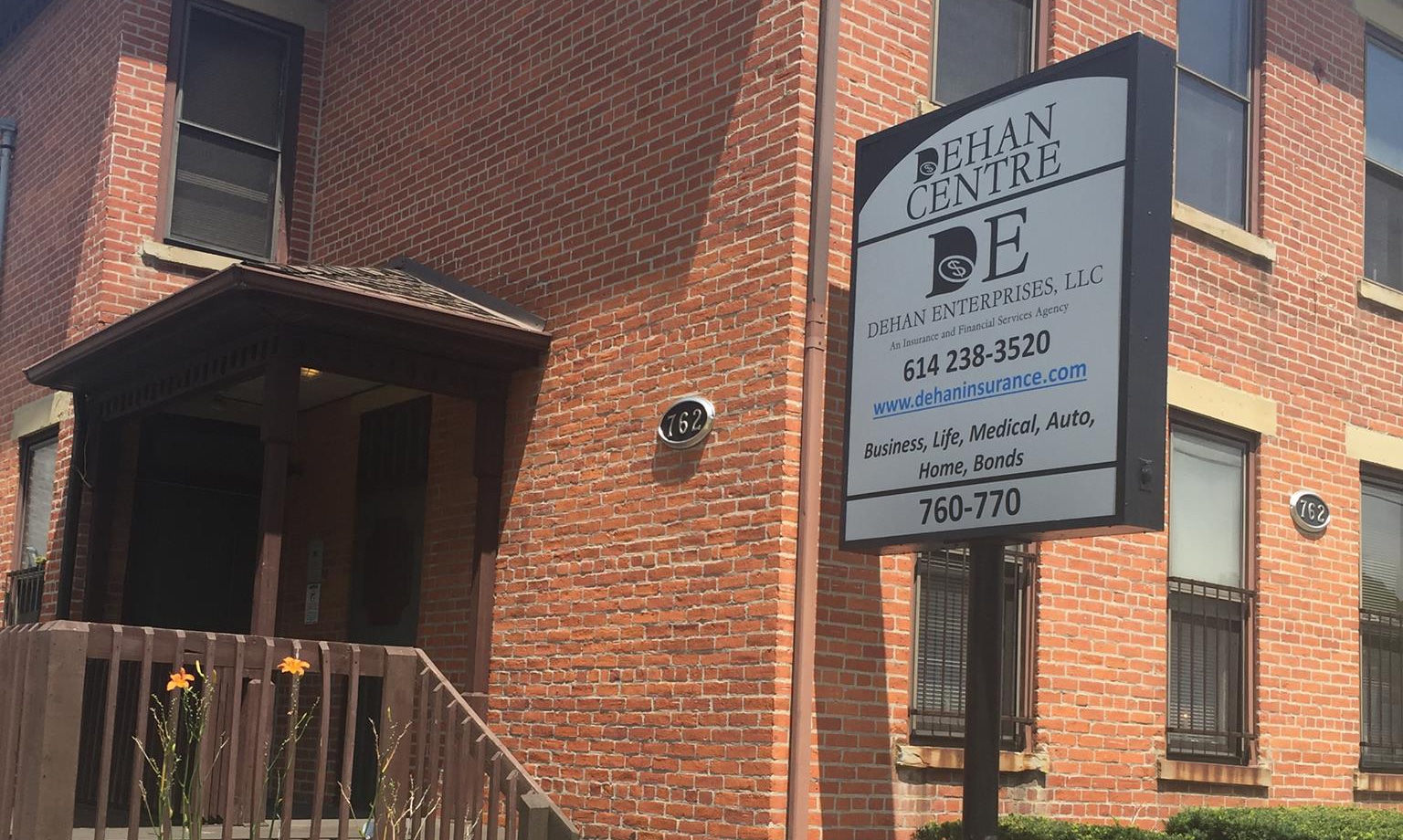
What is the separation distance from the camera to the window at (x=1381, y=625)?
11727mm

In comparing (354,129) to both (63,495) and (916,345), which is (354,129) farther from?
(916,345)

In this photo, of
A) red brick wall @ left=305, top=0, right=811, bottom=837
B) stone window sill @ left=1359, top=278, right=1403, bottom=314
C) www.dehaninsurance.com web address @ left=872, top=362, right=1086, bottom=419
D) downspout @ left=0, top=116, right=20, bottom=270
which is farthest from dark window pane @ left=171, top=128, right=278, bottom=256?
stone window sill @ left=1359, top=278, right=1403, bottom=314

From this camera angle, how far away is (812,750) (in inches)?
333

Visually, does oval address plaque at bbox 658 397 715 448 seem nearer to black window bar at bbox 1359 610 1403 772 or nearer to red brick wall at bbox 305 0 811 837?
red brick wall at bbox 305 0 811 837

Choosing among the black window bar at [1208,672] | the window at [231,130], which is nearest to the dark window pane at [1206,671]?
the black window bar at [1208,672]

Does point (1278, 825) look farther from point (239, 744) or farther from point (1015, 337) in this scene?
point (239, 744)

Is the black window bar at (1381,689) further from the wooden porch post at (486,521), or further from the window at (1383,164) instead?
the wooden porch post at (486,521)

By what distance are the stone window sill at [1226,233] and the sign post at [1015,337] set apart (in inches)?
125

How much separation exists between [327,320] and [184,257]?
3.85 meters

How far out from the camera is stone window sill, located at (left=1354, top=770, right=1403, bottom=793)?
37.3ft

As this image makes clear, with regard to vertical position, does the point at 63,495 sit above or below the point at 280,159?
below

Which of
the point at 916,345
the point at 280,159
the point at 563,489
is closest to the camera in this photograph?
the point at 916,345

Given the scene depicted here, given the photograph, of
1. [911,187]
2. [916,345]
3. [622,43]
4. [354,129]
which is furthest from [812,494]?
[354,129]

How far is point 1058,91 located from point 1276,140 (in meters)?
4.74
